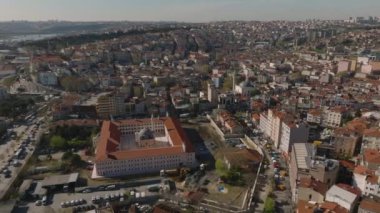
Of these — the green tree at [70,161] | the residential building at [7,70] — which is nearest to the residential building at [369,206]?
the green tree at [70,161]

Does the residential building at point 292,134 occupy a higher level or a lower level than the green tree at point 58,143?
higher

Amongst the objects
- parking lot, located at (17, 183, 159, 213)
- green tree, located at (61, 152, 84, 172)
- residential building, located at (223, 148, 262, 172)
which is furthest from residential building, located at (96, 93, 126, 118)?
residential building, located at (223, 148, 262, 172)

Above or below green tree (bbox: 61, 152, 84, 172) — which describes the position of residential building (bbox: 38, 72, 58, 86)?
above

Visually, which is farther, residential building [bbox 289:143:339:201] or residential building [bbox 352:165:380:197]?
residential building [bbox 289:143:339:201]

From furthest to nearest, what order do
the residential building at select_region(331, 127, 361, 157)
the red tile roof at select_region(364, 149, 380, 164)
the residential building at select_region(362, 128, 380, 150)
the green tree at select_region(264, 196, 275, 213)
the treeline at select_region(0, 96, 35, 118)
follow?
the treeline at select_region(0, 96, 35, 118)
the residential building at select_region(331, 127, 361, 157)
the residential building at select_region(362, 128, 380, 150)
the red tile roof at select_region(364, 149, 380, 164)
the green tree at select_region(264, 196, 275, 213)

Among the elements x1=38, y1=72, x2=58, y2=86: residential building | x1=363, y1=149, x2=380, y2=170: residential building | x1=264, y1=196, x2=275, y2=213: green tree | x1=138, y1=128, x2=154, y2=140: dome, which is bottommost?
x1=264, y1=196, x2=275, y2=213: green tree

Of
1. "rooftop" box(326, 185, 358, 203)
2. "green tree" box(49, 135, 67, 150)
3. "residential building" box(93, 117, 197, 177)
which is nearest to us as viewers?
"rooftop" box(326, 185, 358, 203)

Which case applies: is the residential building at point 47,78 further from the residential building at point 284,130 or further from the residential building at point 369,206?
the residential building at point 369,206

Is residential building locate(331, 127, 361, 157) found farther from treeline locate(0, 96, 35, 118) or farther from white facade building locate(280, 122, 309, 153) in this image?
treeline locate(0, 96, 35, 118)
